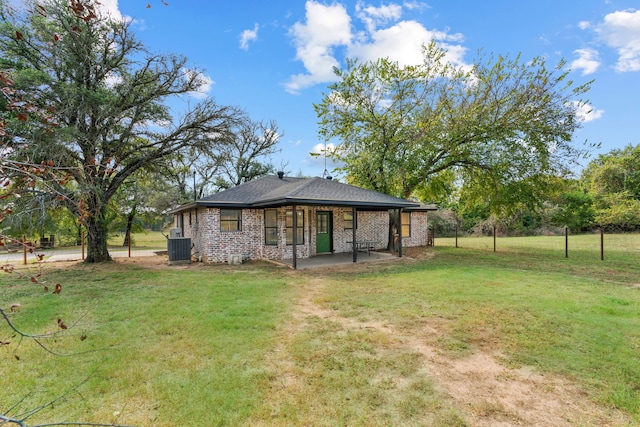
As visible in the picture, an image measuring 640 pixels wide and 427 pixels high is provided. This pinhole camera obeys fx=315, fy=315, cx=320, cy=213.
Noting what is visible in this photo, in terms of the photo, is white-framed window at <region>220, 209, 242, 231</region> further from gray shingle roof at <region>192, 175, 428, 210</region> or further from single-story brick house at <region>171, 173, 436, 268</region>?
gray shingle roof at <region>192, 175, 428, 210</region>

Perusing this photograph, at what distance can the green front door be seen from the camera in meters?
14.2

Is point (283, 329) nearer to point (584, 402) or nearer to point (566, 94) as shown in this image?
point (584, 402)

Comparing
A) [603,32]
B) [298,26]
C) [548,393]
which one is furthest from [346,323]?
[603,32]

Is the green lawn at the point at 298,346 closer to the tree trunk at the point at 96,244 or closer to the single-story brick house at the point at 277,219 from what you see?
the single-story brick house at the point at 277,219

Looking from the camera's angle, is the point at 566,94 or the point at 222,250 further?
the point at 566,94

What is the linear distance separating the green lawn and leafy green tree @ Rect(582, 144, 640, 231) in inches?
1028

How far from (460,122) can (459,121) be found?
7 centimetres

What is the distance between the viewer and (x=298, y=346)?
14.4 ft

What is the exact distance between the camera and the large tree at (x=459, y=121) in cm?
1376

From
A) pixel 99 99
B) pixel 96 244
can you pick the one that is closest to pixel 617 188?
pixel 99 99

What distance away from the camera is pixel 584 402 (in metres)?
3.09

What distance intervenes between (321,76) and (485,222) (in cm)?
2108

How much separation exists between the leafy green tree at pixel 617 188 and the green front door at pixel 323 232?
2763 cm

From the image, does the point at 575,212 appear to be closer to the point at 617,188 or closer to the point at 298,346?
the point at 617,188
